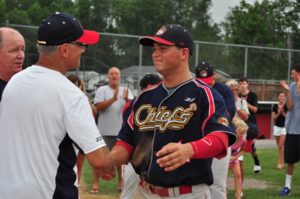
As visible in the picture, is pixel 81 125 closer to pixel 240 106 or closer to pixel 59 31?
pixel 59 31

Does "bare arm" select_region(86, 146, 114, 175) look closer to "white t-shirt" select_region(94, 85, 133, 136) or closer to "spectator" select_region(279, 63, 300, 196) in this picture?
"white t-shirt" select_region(94, 85, 133, 136)

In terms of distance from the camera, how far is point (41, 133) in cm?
309

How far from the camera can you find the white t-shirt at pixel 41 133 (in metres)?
3.06

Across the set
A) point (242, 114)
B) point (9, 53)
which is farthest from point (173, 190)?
point (242, 114)

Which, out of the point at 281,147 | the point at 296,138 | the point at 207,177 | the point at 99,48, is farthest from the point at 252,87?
the point at 207,177

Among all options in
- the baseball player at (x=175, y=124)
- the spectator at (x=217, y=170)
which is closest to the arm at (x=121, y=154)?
the baseball player at (x=175, y=124)

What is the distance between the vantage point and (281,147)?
12.8 meters

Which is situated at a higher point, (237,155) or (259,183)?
(237,155)

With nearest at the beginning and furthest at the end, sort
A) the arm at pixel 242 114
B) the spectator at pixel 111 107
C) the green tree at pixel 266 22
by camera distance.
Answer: the arm at pixel 242 114 < the spectator at pixel 111 107 < the green tree at pixel 266 22

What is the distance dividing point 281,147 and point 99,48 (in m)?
6.65

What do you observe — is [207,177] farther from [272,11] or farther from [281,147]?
[272,11]

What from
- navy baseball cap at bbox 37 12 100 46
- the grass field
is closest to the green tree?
the grass field

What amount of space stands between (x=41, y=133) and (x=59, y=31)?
0.61 meters

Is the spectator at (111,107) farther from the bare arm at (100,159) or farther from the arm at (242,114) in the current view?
the bare arm at (100,159)
